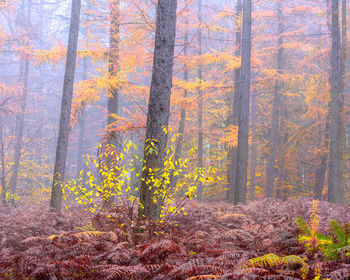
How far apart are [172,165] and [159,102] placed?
137 cm

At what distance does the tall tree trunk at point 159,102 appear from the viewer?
5701mm

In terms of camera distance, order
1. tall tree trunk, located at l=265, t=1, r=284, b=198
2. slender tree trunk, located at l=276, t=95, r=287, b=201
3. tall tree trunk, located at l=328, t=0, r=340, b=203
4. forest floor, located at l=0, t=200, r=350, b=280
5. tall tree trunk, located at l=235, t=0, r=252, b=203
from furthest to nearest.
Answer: slender tree trunk, located at l=276, t=95, r=287, b=201 < tall tree trunk, located at l=265, t=1, r=284, b=198 < tall tree trunk, located at l=328, t=0, r=340, b=203 < tall tree trunk, located at l=235, t=0, r=252, b=203 < forest floor, located at l=0, t=200, r=350, b=280

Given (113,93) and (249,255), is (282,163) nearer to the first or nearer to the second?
(113,93)

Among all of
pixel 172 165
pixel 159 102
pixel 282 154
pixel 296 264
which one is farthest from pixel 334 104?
pixel 296 264

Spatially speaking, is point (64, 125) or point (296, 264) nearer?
point (296, 264)

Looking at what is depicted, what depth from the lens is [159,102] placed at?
591cm

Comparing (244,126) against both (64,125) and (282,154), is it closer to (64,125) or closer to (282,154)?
(64,125)

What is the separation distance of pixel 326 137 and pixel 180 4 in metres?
9.34

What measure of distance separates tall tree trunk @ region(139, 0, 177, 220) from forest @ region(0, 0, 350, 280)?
0.07ft

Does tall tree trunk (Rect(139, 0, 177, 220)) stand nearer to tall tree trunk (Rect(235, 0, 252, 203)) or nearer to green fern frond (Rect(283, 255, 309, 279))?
green fern frond (Rect(283, 255, 309, 279))

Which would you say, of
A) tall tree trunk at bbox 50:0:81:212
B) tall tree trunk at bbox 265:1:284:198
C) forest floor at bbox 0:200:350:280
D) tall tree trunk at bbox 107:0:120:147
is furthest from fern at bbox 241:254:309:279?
tall tree trunk at bbox 265:1:284:198

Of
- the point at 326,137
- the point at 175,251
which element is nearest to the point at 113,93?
the point at 175,251

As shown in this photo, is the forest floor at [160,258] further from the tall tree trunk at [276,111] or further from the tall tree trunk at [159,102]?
the tall tree trunk at [276,111]

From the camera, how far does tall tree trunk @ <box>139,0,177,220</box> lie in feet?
18.7
